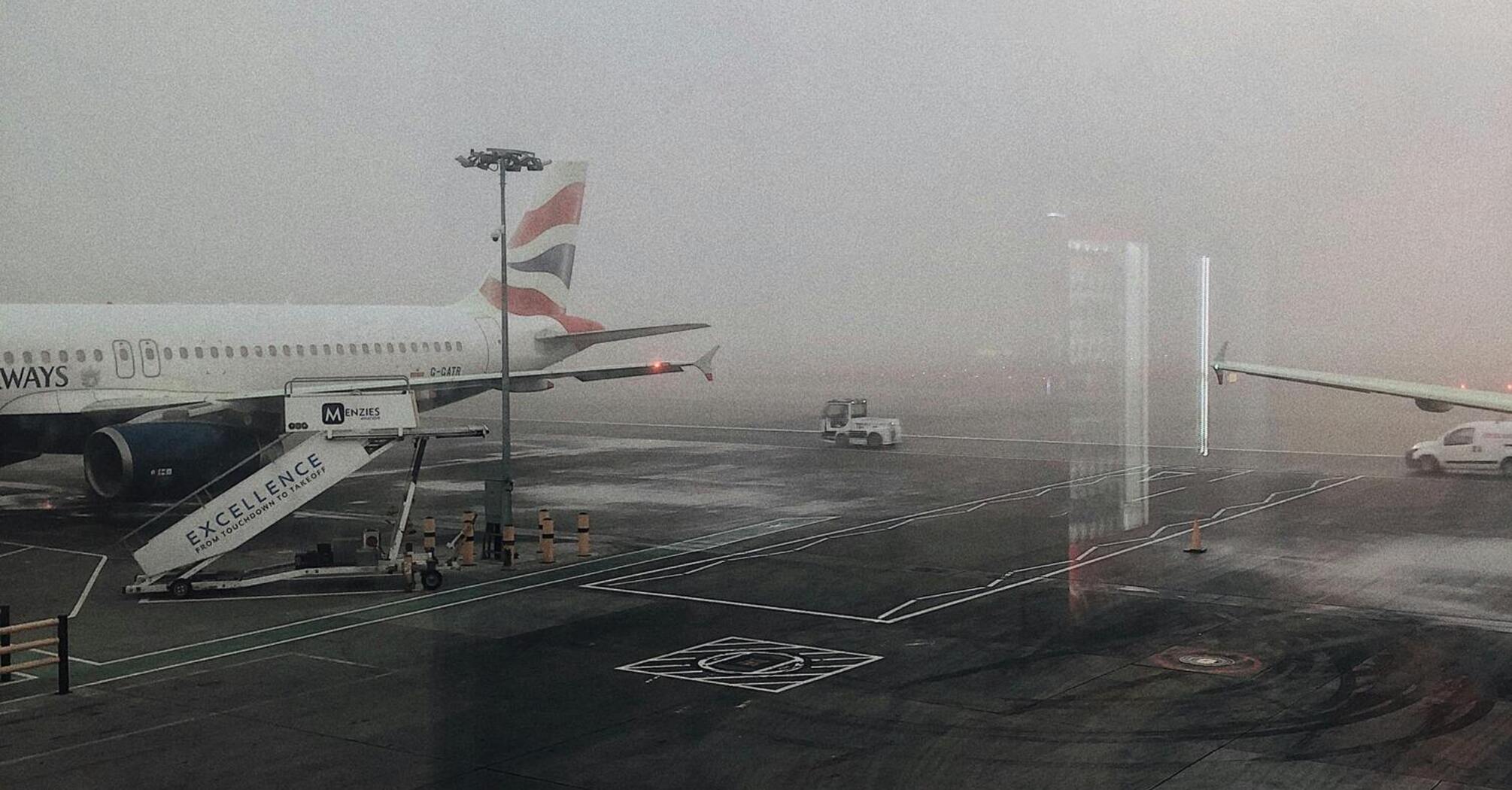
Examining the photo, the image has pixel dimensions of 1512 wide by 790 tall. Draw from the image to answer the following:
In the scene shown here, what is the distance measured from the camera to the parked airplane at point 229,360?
91.1 ft

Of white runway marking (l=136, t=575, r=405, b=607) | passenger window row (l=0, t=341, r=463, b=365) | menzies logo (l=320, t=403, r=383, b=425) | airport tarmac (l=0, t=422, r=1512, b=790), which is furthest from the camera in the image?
Answer: passenger window row (l=0, t=341, r=463, b=365)

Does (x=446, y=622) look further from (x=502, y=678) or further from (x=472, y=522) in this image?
(x=472, y=522)

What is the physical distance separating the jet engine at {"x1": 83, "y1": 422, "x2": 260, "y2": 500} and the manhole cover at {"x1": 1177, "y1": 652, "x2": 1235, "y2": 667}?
66.2 ft

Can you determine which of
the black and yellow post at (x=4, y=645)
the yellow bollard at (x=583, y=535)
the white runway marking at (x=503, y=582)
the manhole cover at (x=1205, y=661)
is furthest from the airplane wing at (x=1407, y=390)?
the black and yellow post at (x=4, y=645)

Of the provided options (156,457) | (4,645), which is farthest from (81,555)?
(4,645)

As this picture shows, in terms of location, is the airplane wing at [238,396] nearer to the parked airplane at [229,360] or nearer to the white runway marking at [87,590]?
the parked airplane at [229,360]

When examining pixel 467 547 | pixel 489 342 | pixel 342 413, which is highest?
pixel 489 342

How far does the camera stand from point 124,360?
3133 centimetres

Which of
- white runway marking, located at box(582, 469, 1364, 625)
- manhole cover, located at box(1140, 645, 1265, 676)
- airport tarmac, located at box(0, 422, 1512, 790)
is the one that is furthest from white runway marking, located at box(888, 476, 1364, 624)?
manhole cover, located at box(1140, 645, 1265, 676)

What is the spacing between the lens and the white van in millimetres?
37594

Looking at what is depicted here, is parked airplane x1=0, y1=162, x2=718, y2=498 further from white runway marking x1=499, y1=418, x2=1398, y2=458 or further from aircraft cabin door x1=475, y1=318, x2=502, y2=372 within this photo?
white runway marking x1=499, y1=418, x2=1398, y2=458

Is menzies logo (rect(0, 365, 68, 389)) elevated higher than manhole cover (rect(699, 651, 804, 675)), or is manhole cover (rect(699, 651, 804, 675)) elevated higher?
menzies logo (rect(0, 365, 68, 389))

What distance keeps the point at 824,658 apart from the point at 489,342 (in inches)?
1057

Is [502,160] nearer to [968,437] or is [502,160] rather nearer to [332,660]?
[332,660]
